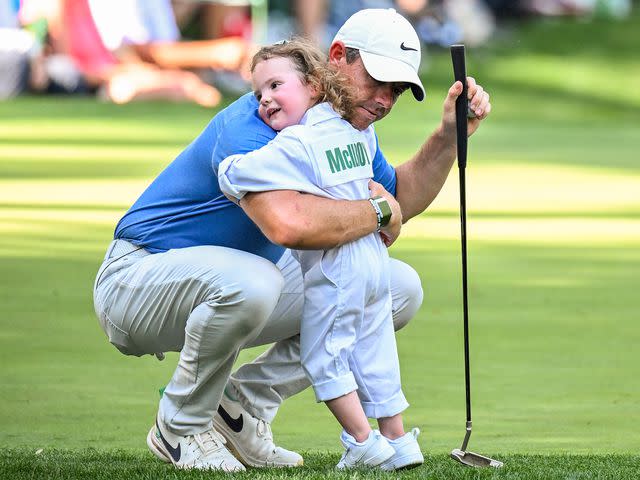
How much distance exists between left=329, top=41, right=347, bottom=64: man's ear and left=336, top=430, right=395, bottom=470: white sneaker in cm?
110

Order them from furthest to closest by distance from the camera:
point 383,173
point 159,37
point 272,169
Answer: point 159,37
point 383,173
point 272,169

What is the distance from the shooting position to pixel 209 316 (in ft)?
16.0

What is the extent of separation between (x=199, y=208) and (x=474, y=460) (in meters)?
1.14

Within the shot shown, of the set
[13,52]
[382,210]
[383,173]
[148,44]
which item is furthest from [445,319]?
[148,44]

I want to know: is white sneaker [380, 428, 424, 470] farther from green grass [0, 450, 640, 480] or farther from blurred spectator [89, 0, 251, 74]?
blurred spectator [89, 0, 251, 74]

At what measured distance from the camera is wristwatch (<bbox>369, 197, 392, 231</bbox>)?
16.1 ft


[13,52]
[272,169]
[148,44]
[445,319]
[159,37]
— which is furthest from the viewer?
[159,37]

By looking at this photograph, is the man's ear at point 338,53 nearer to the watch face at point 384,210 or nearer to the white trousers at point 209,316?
the watch face at point 384,210

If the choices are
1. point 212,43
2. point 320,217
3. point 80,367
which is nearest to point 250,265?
point 320,217

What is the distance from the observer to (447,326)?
8.00 metres

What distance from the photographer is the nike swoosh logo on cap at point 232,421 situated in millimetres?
5336

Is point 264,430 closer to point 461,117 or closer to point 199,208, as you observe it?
point 199,208

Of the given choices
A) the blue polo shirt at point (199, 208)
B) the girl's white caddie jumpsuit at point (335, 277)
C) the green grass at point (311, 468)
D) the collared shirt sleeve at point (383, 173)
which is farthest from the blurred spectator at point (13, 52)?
the girl's white caddie jumpsuit at point (335, 277)

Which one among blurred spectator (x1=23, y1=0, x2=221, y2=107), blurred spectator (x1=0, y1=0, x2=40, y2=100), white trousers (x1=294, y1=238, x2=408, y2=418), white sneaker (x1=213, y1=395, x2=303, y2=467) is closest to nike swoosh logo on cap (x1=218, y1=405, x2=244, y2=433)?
white sneaker (x1=213, y1=395, x2=303, y2=467)
